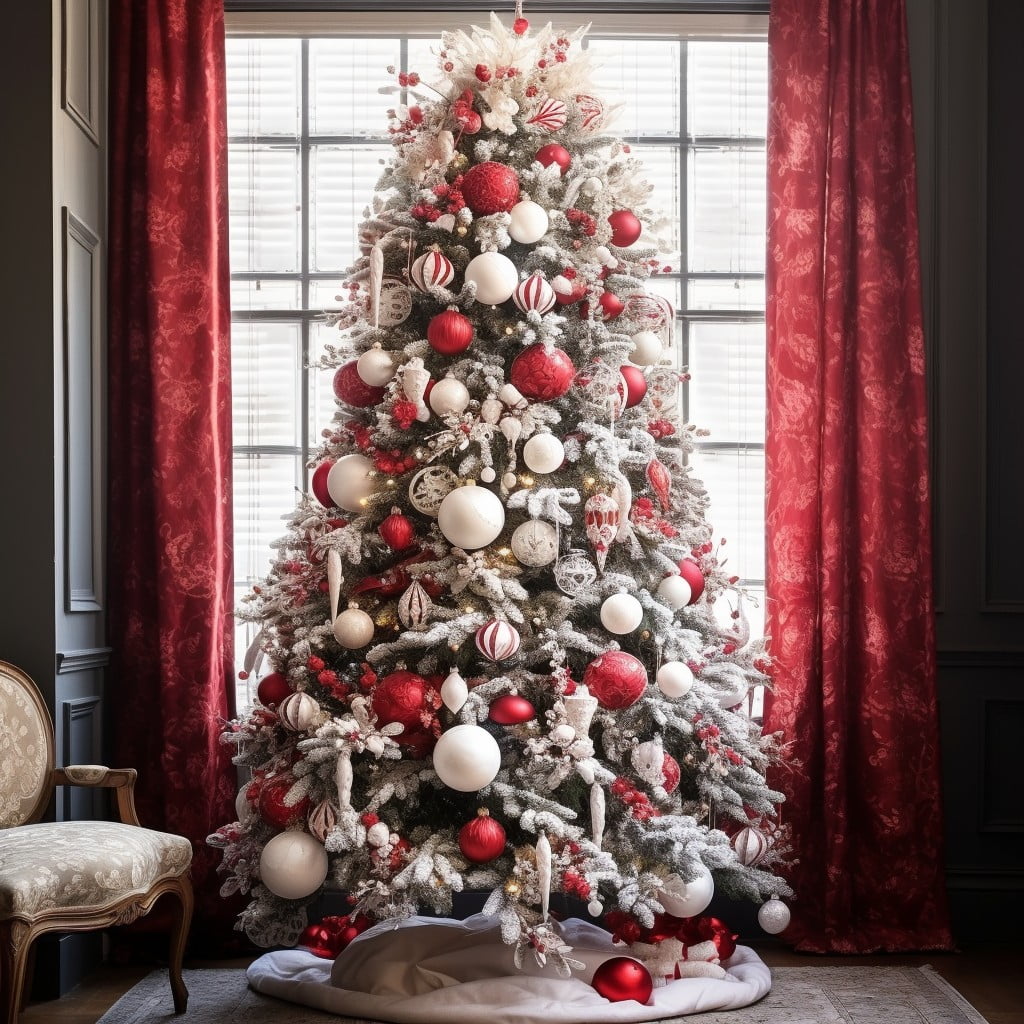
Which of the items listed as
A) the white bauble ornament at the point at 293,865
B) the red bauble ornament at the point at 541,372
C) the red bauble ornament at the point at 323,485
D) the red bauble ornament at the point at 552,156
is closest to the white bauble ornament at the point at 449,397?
the red bauble ornament at the point at 541,372

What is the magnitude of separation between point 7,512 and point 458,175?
163cm

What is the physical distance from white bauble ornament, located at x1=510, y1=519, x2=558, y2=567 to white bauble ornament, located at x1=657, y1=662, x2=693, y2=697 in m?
0.41

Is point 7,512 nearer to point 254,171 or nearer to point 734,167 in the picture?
point 254,171

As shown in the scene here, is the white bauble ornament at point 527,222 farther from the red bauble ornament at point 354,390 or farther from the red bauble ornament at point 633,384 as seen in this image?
the red bauble ornament at point 354,390

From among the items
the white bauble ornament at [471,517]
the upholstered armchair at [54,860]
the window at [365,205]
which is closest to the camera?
the upholstered armchair at [54,860]

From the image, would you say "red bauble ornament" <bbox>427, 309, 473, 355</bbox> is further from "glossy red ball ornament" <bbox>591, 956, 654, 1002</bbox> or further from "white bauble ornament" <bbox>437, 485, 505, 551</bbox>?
"glossy red ball ornament" <bbox>591, 956, 654, 1002</bbox>

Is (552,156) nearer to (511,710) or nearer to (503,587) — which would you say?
(503,587)

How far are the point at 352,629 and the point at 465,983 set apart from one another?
99 centimetres

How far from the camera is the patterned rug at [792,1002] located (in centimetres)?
297

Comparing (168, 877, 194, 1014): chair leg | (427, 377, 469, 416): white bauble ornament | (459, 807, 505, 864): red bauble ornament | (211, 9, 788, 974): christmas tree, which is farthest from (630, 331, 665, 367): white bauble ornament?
(168, 877, 194, 1014): chair leg

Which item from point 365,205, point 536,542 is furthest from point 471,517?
point 365,205

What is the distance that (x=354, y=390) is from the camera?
307 cm

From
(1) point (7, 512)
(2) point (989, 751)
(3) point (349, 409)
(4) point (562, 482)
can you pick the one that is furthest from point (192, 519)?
(2) point (989, 751)

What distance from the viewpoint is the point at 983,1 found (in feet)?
12.3
